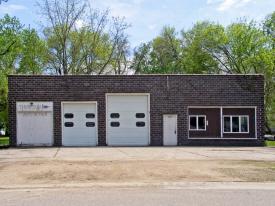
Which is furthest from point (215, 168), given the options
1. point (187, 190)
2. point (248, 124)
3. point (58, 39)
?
point (58, 39)

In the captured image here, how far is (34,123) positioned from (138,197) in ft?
41.2

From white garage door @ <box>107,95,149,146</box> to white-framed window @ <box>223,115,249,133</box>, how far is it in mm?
5093

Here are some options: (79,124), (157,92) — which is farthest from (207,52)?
(79,124)

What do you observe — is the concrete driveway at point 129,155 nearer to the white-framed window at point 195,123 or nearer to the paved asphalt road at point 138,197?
the white-framed window at point 195,123

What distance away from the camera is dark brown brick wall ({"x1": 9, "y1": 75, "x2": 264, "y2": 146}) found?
691 inches

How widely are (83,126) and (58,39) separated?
18.1m

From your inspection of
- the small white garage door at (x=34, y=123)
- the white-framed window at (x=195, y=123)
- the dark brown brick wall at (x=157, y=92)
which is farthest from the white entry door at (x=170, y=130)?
the small white garage door at (x=34, y=123)

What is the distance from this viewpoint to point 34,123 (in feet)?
57.4

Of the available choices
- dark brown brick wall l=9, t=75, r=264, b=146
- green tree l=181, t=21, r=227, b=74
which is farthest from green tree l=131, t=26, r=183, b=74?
dark brown brick wall l=9, t=75, r=264, b=146

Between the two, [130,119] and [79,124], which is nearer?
[79,124]

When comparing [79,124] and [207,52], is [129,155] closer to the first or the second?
[79,124]

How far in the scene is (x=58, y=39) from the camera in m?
32.8

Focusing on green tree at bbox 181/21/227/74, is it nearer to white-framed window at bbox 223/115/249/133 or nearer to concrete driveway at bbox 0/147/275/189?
white-framed window at bbox 223/115/249/133

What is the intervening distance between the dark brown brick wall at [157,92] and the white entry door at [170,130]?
245 millimetres
